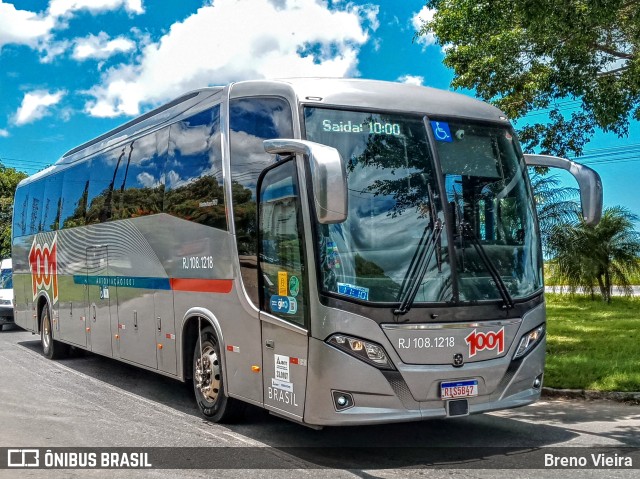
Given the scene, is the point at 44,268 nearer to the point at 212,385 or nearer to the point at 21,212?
the point at 21,212

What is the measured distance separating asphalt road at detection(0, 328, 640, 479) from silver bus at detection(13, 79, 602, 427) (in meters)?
0.45

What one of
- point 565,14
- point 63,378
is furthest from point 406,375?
point 63,378

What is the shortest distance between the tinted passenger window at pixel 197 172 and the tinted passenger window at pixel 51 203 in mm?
5810

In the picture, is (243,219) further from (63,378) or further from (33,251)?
(33,251)

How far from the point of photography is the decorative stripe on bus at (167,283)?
861 centimetres

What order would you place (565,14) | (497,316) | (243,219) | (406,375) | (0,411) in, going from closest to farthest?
1. (406,375)
2. (497,316)
3. (243,219)
4. (0,411)
5. (565,14)

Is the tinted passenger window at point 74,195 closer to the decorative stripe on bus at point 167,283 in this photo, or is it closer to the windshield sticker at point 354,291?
the decorative stripe on bus at point 167,283

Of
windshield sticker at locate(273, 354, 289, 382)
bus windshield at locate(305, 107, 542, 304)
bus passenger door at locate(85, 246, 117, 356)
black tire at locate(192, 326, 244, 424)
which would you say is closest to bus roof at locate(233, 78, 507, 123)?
bus windshield at locate(305, 107, 542, 304)

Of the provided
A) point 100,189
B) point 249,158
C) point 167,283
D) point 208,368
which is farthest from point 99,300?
point 249,158

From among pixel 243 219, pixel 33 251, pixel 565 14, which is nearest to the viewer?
pixel 243 219

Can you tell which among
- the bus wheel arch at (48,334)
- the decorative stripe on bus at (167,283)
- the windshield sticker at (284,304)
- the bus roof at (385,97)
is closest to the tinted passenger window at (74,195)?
the decorative stripe on bus at (167,283)

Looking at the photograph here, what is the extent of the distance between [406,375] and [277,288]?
152 centimetres

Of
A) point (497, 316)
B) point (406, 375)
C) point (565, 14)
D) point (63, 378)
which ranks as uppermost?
point (565, 14)

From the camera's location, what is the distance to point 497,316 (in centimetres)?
729
